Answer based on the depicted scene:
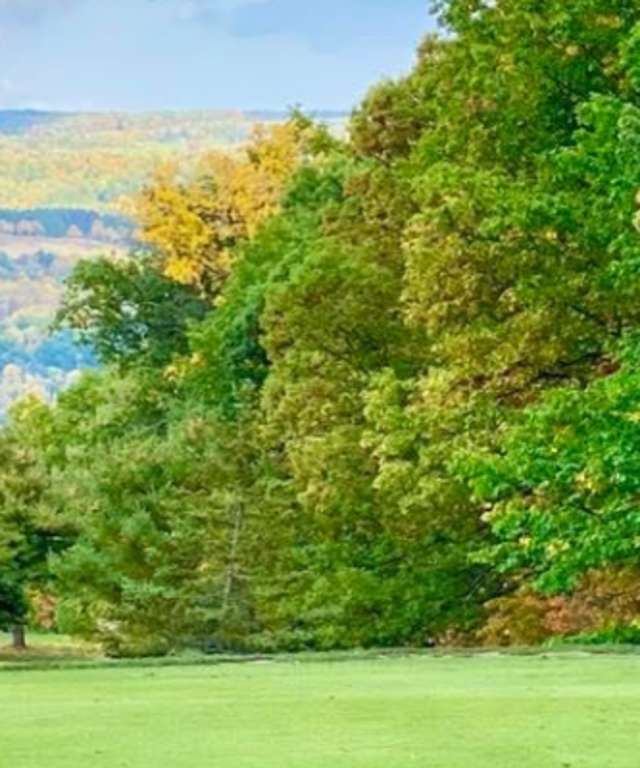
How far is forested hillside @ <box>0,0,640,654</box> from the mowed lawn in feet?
23.7

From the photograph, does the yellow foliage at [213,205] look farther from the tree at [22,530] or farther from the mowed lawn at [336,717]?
the mowed lawn at [336,717]

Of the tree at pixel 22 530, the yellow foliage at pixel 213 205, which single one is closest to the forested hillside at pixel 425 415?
the tree at pixel 22 530

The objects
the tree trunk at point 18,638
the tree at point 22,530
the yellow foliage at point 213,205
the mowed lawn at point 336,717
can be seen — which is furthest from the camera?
the yellow foliage at point 213,205

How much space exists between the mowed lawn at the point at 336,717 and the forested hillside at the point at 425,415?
7.22 m

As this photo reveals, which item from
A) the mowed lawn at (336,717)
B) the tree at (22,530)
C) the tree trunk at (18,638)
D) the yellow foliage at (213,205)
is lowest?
the tree trunk at (18,638)

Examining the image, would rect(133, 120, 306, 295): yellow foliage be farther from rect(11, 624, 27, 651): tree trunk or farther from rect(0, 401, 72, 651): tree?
rect(0, 401, 72, 651): tree

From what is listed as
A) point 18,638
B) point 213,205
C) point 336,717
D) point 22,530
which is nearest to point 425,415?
point 336,717

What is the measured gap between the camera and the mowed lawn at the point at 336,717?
28.0ft

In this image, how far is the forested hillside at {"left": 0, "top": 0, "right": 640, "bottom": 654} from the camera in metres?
21.2

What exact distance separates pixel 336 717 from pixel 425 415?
13351 mm

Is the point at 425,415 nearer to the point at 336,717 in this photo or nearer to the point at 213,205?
the point at 336,717

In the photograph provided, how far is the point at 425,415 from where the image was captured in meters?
23.5

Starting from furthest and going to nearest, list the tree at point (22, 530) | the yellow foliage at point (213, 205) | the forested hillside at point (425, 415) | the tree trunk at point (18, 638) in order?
the yellow foliage at point (213, 205) → the tree trunk at point (18, 638) → the tree at point (22, 530) → the forested hillside at point (425, 415)

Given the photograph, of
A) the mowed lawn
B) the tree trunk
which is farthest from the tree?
the mowed lawn
